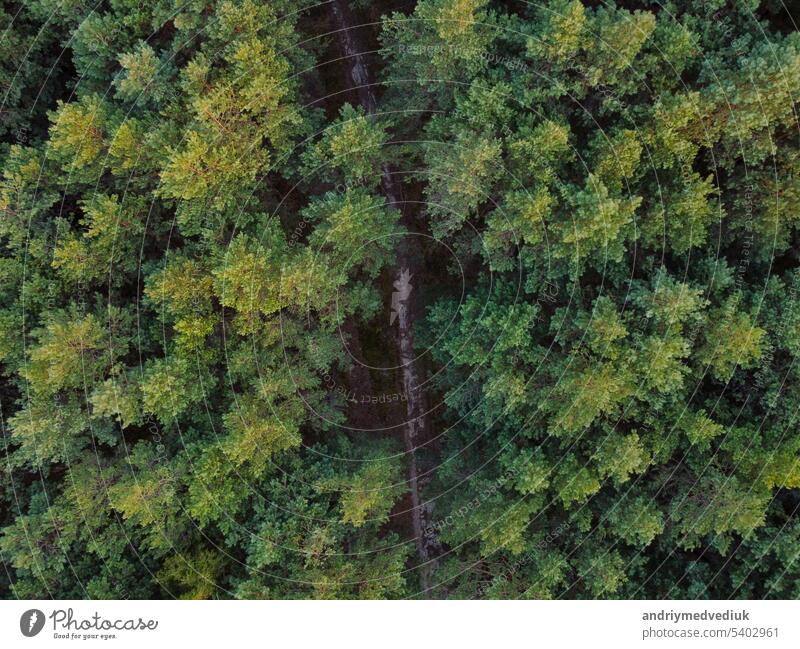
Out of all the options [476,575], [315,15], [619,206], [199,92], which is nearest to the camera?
[619,206]

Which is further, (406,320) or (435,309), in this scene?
(406,320)

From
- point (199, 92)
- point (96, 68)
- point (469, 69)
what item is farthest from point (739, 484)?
point (96, 68)

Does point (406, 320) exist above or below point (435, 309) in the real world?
below

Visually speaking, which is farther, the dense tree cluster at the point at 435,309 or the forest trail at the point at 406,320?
the forest trail at the point at 406,320

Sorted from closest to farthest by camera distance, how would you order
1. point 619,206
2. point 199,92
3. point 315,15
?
point 619,206 → point 199,92 → point 315,15
